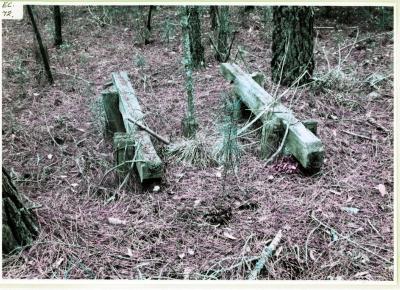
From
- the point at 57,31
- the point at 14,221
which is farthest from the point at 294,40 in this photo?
the point at 57,31

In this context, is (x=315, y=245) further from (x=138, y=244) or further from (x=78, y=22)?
(x=78, y=22)

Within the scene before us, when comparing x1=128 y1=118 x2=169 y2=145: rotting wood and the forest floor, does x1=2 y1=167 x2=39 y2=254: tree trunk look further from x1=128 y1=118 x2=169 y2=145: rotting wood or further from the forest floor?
x1=128 y1=118 x2=169 y2=145: rotting wood

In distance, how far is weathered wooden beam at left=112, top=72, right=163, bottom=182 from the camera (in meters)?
3.00

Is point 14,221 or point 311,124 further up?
point 14,221

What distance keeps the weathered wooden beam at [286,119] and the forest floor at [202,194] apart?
139 millimetres

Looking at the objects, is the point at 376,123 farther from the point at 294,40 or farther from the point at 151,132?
the point at 151,132

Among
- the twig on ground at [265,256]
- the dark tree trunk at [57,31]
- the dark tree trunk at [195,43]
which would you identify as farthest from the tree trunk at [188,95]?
the dark tree trunk at [57,31]

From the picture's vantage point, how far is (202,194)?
3.02m

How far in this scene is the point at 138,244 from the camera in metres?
2.60

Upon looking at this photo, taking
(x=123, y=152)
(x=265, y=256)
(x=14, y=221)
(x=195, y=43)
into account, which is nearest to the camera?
(x=14, y=221)

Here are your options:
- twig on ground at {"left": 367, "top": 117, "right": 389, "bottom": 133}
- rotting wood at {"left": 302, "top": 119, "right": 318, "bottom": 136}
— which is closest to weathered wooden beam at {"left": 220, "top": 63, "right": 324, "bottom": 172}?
rotting wood at {"left": 302, "top": 119, "right": 318, "bottom": 136}

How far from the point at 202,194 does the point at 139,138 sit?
694 millimetres

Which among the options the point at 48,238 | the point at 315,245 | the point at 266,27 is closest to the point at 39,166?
the point at 48,238

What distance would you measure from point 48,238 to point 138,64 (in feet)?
12.8
